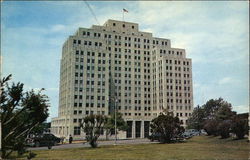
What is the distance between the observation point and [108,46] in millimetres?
86250

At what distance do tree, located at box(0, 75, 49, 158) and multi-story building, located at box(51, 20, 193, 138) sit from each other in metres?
65.8

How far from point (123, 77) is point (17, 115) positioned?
82.0 metres

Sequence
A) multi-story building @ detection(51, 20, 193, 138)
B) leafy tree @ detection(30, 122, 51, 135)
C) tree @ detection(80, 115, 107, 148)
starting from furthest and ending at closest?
multi-story building @ detection(51, 20, 193, 138) → tree @ detection(80, 115, 107, 148) → leafy tree @ detection(30, 122, 51, 135)

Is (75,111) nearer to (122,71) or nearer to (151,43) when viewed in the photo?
(122,71)

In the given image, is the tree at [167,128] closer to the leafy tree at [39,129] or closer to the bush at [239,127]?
the bush at [239,127]

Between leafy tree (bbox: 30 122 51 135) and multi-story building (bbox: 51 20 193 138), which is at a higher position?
multi-story building (bbox: 51 20 193 138)

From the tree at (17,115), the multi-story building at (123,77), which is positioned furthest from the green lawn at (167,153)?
the multi-story building at (123,77)

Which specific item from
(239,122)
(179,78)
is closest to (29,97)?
(239,122)

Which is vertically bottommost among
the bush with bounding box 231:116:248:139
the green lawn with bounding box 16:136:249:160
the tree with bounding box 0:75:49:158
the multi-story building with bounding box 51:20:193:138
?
the green lawn with bounding box 16:136:249:160

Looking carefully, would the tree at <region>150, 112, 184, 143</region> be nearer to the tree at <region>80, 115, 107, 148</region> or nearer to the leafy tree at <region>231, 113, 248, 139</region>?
the leafy tree at <region>231, 113, 248, 139</region>

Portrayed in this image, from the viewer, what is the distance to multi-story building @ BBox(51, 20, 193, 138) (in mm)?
76125

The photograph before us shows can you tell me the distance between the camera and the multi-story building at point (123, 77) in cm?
7612

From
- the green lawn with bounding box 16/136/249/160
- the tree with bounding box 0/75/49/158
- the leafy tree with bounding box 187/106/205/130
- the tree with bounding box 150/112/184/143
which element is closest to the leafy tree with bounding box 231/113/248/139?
the green lawn with bounding box 16/136/249/160

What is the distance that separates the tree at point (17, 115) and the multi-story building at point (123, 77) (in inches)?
2592
